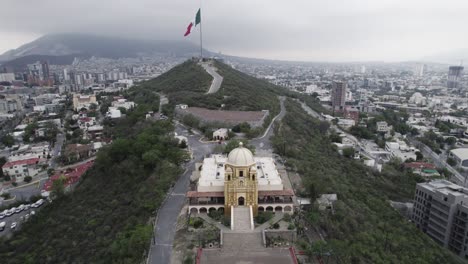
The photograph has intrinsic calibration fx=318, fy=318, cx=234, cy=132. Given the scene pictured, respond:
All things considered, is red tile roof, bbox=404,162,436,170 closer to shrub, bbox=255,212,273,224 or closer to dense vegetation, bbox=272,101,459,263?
dense vegetation, bbox=272,101,459,263

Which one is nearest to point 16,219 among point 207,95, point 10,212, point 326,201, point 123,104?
point 10,212

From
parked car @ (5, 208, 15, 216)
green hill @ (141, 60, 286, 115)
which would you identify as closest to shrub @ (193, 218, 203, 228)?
parked car @ (5, 208, 15, 216)

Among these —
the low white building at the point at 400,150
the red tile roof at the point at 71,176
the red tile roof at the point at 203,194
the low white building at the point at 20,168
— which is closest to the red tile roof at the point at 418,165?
the low white building at the point at 400,150

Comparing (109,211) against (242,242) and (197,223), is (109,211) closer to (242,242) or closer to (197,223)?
(197,223)

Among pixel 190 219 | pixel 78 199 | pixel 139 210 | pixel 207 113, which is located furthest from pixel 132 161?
pixel 207 113

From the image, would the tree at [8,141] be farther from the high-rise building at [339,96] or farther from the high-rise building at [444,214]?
the high-rise building at [339,96]

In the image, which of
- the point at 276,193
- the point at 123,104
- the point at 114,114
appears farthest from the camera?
the point at 123,104
